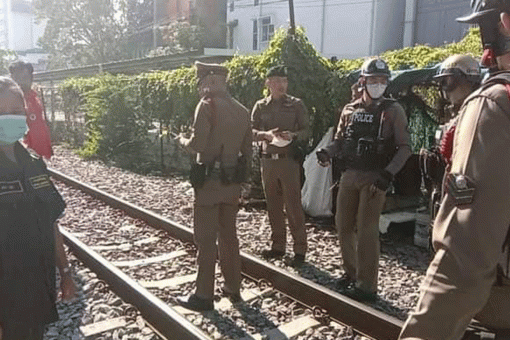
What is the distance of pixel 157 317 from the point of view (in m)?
4.03

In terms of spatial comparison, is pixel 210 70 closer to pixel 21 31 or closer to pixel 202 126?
pixel 202 126

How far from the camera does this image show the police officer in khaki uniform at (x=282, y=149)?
18.2ft

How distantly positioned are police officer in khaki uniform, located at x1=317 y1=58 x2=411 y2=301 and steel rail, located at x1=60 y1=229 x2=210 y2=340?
5.65 feet

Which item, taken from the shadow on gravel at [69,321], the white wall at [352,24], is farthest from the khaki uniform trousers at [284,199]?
the white wall at [352,24]

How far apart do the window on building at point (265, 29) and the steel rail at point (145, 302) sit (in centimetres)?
2517

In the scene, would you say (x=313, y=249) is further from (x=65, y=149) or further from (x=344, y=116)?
(x=65, y=149)

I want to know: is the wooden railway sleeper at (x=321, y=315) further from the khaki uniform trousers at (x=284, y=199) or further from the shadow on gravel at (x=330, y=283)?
the khaki uniform trousers at (x=284, y=199)

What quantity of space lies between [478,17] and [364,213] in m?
3.15

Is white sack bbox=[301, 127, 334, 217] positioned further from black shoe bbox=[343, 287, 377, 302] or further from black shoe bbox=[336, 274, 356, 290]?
black shoe bbox=[343, 287, 377, 302]

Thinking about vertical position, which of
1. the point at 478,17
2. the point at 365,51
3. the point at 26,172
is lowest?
the point at 26,172

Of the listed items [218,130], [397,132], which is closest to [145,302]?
[218,130]

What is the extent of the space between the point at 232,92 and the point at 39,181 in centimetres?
741

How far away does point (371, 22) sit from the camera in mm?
23469

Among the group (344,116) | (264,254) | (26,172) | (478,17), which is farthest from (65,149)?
(478,17)
